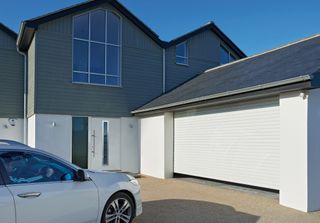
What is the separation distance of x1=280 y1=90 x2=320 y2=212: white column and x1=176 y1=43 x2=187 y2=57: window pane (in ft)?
32.1

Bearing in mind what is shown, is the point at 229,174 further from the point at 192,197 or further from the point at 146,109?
the point at 146,109

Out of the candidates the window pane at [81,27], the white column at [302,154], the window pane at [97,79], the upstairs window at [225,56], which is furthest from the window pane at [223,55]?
the white column at [302,154]

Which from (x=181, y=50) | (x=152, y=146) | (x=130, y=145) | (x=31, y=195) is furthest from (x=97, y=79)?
(x=31, y=195)

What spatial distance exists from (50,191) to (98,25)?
37.9 ft

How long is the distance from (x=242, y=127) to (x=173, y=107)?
3138mm

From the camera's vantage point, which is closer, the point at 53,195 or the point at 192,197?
the point at 53,195

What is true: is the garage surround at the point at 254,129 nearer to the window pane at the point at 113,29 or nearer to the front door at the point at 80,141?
the front door at the point at 80,141

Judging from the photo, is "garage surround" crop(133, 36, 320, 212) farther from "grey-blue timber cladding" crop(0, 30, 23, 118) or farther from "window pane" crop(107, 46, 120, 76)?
"grey-blue timber cladding" crop(0, 30, 23, 118)

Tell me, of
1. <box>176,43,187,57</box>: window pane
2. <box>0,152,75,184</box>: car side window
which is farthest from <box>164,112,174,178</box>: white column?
<box>0,152,75,184</box>: car side window

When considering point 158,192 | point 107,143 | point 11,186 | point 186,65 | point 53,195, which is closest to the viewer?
point 11,186

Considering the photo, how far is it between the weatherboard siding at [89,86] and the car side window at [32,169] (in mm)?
8946

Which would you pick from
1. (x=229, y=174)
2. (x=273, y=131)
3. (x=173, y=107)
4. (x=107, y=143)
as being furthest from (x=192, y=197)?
(x=107, y=143)

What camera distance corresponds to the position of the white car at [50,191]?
4.60 metres

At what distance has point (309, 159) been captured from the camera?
25.8ft
